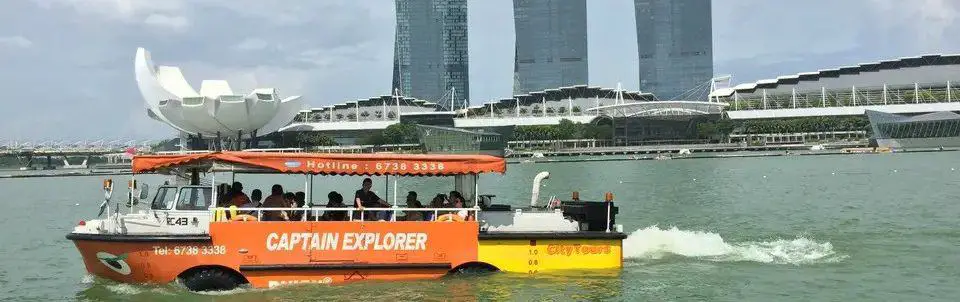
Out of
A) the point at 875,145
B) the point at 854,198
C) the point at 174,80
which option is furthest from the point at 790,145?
the point at 854,198

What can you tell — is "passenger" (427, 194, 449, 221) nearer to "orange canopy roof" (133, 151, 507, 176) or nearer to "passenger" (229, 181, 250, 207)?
"orange canopy roof" (133, 151, 507, 176)

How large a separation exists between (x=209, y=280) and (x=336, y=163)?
247 centimetres

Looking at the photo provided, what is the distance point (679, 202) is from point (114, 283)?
25752 millimetres

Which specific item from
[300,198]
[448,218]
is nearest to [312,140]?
[300,198]

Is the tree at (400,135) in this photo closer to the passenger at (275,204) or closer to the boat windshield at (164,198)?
the passenger at (275,204)

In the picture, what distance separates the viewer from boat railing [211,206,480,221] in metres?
13.9

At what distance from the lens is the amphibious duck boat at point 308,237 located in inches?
541

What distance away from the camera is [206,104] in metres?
97.8

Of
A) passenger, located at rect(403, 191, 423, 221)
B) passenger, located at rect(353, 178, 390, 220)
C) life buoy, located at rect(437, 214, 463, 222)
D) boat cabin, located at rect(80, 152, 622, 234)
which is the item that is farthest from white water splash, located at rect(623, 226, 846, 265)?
passenger, located at rect(353, 178, 390, 220)

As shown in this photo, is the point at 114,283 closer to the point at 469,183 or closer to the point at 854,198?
the point at 469,183

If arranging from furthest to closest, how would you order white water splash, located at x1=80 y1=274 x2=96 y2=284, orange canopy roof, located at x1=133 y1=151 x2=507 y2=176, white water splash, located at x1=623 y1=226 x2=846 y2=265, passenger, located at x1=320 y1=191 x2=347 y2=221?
white water splash, located at x1=623 y1=226 x2=846 y2=265 < white water splash, located at x1=80 y1=274 x2=96 y2=284 < passenger, located at x1=320 y1=191 x2=347 y2=221 < orange canopy roof, located at x1=133 y1=151 x2=507 y2=176

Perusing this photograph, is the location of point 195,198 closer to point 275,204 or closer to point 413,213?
point 275,204

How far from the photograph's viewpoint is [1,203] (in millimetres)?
49781

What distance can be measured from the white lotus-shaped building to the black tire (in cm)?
7739
